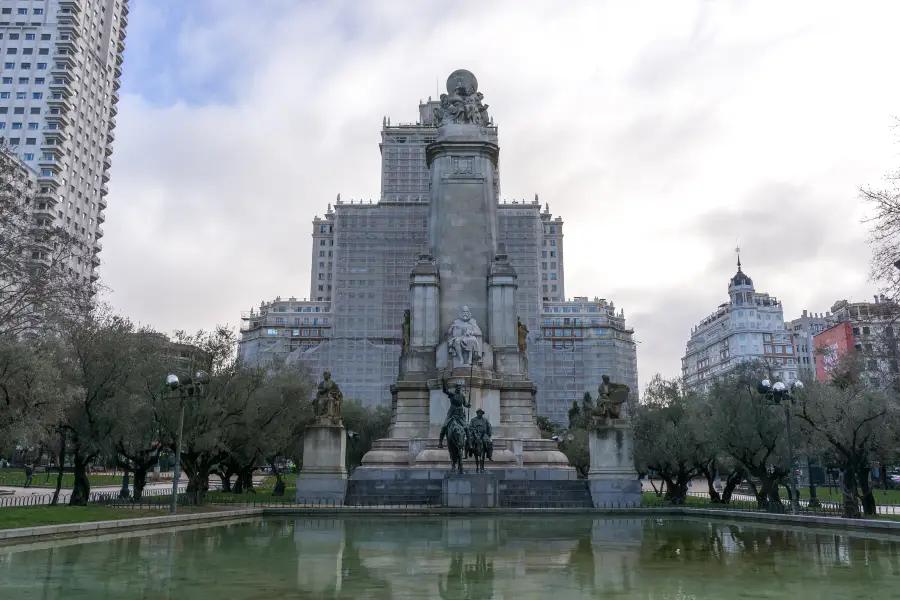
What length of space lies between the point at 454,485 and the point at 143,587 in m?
16.2

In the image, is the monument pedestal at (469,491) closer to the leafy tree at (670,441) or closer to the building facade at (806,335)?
the leafy tree at (670,441)

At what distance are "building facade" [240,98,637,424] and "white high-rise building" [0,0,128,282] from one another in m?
29.0

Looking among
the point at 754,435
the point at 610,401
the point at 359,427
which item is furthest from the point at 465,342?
the point at 359,427

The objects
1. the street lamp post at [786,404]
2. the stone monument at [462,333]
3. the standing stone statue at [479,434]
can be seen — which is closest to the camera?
the street lamp post at [786,404]

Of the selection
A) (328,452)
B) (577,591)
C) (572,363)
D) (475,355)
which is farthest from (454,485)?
(572,363)

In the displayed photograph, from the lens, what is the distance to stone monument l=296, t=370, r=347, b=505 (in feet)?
90.0

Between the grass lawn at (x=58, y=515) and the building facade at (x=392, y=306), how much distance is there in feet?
163

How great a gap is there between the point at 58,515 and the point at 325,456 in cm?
1056

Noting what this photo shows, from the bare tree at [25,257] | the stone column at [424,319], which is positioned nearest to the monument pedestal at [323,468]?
the stone column at [424,319]

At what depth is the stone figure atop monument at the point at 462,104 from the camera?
37.3 m

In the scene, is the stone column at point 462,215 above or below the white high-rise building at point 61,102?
below

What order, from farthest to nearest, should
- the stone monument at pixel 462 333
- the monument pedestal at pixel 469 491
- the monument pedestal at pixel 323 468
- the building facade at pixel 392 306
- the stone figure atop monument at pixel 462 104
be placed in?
1. the building facade at pixel 392 306
2. the stone figure atop monument at pixel 462 104
3. the stone monument at pixel 462 333
4. the monument pedestal at pixel 323 468
5. the monument pedestal at pixel 469 491

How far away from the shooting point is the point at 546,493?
26984 mm

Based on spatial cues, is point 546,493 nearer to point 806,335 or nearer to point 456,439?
point 456,439
